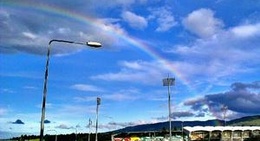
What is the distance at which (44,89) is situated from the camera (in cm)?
3481

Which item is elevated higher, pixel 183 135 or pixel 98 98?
pixel 98 98

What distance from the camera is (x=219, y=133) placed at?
182 meters

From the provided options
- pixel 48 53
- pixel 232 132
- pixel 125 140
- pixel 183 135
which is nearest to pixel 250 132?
pixel 232 132

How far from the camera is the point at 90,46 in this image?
3434cm

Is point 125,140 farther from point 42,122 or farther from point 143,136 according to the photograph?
point 42,122

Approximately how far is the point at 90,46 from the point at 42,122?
22.5ft

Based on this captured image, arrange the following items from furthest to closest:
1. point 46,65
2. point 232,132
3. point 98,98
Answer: point 232,132 < point 98,98 < point 46,65

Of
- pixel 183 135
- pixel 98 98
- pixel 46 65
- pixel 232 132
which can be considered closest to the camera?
pixel 46 65

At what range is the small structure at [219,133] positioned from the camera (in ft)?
552

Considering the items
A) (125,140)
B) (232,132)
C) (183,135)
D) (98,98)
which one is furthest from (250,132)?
(98,98)

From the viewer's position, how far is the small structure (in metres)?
168

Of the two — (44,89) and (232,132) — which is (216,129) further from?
(44,89)

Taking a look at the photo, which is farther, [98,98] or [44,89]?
[98,98]

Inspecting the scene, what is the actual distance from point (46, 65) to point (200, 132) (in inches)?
5608
